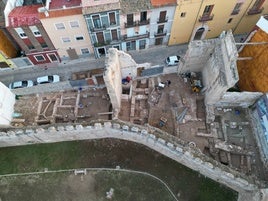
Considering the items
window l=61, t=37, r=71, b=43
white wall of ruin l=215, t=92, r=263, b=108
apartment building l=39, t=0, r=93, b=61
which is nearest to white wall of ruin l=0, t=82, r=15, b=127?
apartment building l=39, t=0, r=93, b=61

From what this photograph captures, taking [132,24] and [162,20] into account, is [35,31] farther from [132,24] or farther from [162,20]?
[162,20]

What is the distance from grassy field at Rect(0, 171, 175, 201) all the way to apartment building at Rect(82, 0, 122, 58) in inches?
637

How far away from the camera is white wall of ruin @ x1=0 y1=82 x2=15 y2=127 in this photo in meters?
30.9

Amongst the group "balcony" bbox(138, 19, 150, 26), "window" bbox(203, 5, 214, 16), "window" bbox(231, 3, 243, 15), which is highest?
"window" bbox(231, 3, 243, 15)

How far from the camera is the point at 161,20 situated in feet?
110

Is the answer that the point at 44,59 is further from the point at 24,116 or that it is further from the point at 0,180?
the point at 0,180

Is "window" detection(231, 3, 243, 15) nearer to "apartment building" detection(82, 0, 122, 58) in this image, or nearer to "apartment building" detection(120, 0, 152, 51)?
"apartment building" detection(120, 0, 152, 51)

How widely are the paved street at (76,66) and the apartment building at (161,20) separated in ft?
4.53

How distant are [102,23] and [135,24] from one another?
4.02m

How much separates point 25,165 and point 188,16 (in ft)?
85.6

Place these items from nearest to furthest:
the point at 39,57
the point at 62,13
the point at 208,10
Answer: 1. the point at 62,13
2. the point at 208,10
3. the point at 39,57

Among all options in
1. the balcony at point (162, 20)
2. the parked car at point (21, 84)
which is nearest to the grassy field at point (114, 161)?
the parked car at point (21, 84)

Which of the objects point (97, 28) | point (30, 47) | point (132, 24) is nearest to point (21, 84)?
point (30, 47)

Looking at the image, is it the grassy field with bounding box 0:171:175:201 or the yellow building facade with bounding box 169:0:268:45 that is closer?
the grassy field with bounding box 0:171:175:201
